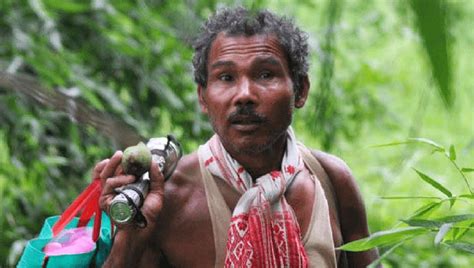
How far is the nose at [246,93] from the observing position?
66.1 inches

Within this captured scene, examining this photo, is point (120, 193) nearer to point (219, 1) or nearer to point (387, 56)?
point (219, 1)

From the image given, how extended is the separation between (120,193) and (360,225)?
608 millimetres

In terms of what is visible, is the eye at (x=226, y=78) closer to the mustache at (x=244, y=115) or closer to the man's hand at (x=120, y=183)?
the mustache at (x=244, y=115)

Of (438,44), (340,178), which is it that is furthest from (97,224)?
(438,44)

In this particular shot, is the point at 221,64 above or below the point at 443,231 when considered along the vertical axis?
above

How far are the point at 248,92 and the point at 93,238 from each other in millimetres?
376

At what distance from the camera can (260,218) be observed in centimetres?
174

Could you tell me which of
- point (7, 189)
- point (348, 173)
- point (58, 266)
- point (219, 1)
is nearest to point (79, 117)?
point (58, 266)

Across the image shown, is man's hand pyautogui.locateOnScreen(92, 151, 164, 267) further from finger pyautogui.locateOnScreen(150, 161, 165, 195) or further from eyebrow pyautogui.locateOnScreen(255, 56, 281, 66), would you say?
eyebrow pyautogui.locateOnScreen(255, 56, 281, 66)

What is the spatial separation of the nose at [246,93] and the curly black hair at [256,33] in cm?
11

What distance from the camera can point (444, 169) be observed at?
5367 mm

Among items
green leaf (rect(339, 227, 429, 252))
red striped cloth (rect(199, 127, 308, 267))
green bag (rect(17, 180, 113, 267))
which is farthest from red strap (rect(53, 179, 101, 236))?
green leaf (rect(339, 227, 429, 252))

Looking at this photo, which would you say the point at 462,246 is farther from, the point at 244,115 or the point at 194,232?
the point at 194,232

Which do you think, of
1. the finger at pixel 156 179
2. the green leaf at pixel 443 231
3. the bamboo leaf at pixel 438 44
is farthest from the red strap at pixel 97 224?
the bamboo leaf at pixel 438 44
